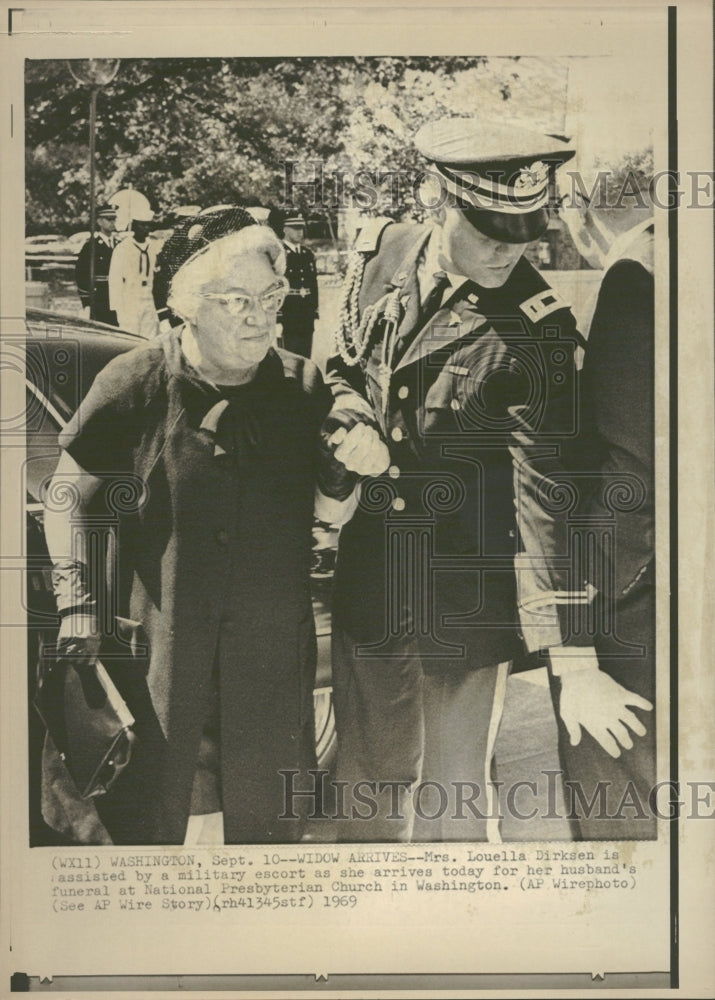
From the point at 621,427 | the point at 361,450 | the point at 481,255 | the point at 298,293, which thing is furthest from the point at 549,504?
the point at 298,293

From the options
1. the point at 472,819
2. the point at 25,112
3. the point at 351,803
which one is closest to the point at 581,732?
the point at 472,819

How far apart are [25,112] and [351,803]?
1.68 metres

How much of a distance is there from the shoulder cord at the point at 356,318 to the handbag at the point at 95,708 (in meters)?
0.76

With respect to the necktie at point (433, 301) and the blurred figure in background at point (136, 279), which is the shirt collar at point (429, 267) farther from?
the blurred figure in background at point (136, 279)

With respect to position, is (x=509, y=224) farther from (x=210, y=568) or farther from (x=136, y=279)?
(x=210, y=568)

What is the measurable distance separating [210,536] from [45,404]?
47 centimetres

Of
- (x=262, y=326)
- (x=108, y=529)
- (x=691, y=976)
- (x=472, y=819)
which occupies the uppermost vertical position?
(x=262, y=326)

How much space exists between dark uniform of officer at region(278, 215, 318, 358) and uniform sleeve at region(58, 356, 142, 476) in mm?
364

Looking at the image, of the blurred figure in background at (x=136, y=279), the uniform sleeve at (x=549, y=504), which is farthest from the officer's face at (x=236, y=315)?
the uniform sleeve at (x=549, y=504)

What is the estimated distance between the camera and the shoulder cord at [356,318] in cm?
181

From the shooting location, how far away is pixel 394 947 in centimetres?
179

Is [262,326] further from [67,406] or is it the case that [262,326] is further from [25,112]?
[25,112]

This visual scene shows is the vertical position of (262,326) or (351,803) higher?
(262,326)

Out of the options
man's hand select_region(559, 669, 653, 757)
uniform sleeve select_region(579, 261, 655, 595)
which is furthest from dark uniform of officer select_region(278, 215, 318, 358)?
man's hand select_region(559, 669, 653, 757)
